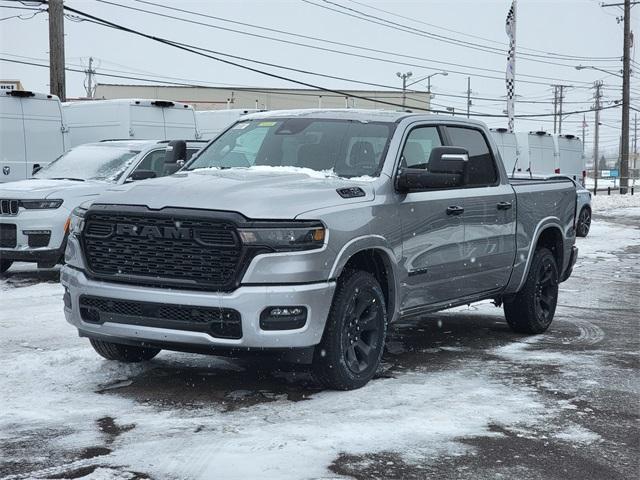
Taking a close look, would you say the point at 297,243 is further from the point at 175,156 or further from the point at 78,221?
the point at 175,156

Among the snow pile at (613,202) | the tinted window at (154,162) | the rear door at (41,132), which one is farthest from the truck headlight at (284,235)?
the snow pile at (613,202)

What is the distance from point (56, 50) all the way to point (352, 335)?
17.3m

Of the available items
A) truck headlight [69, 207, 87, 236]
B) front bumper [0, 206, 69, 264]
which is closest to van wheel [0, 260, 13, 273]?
front bumper [0, 206, 69, 264]

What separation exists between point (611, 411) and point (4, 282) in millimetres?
8620

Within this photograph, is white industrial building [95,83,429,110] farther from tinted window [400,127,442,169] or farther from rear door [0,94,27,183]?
tinted window [400,127,442,169]

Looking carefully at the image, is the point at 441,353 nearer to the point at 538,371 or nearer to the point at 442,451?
the point at 538,371

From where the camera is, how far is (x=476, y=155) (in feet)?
27.4

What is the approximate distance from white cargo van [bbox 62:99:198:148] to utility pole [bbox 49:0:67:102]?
109 cm

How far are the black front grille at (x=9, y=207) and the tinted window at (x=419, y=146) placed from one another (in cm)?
661

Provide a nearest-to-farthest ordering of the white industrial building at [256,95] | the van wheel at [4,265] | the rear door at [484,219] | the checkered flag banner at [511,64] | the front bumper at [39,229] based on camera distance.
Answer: the rear door at [484,219] < the front bumper at [39,229] < the van wheel at [4,265] < the checkered flag banner at [511,64] < the white industrial building at [256,95]

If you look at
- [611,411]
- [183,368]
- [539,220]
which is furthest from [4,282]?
[611,411]

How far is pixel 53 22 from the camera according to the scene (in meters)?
21.9

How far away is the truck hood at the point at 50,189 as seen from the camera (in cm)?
1245

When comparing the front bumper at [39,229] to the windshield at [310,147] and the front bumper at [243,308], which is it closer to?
the windshield at [310,147]
